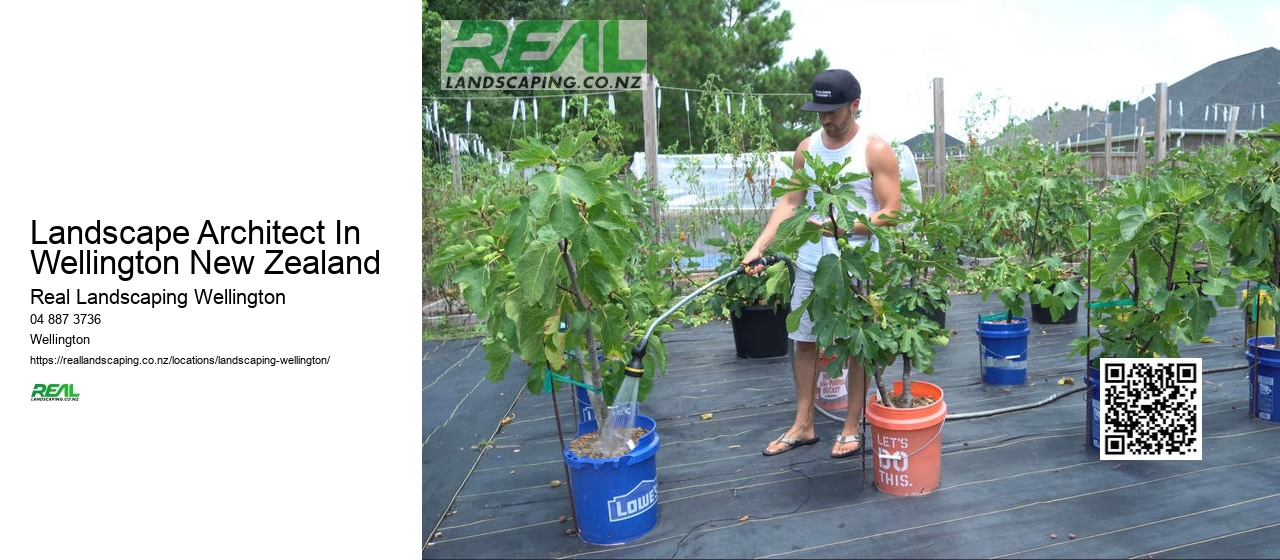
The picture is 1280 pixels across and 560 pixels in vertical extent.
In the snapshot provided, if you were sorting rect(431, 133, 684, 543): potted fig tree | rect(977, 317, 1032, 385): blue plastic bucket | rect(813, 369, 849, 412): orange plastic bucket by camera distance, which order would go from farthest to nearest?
1. rect(977, 317, 1032, 385): blue plastic bucket
2. rect(813, 369, 849, 412): orange plastic bucket
3. rect(431, 133, 684, 543): potted fig tree

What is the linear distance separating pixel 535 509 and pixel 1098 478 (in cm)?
193

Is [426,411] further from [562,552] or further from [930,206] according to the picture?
[930,206]

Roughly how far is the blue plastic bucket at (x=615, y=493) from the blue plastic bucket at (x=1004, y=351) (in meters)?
2.23

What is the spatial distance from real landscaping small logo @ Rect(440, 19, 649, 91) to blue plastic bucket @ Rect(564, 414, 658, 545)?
998 centimetres

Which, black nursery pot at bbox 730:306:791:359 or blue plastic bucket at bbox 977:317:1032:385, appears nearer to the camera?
blue plastic bucket at bbox 977:317:1032:385

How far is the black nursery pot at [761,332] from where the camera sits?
4.54m

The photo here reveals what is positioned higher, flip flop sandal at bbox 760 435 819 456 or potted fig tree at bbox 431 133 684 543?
potted fig tree at bbox 431 133 684 543

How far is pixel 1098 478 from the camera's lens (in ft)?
8.73

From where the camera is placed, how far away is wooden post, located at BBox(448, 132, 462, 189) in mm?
6574

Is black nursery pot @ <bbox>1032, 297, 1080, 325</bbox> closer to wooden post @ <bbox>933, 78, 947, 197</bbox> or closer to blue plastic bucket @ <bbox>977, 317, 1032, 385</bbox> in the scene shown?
blue plastic bucket @ <bbox>977, 317, 1032, 385</bbox>

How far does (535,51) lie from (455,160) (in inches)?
324

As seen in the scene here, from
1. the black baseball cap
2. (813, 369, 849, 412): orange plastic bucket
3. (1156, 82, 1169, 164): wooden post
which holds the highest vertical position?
(1156, 82, 1169, 164): wooden post

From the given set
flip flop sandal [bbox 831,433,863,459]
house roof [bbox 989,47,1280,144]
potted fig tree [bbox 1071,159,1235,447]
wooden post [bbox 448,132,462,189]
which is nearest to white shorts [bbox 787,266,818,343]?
flip flop sandal [bbox 831,433,863,459]

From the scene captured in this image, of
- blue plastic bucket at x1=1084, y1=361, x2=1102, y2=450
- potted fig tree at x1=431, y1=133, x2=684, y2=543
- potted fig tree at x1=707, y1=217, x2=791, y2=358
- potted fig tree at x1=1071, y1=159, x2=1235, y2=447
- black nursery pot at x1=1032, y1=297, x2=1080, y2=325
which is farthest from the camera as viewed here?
black nursery pot at x1=1032, y1=297, x2=1080, y2=325
